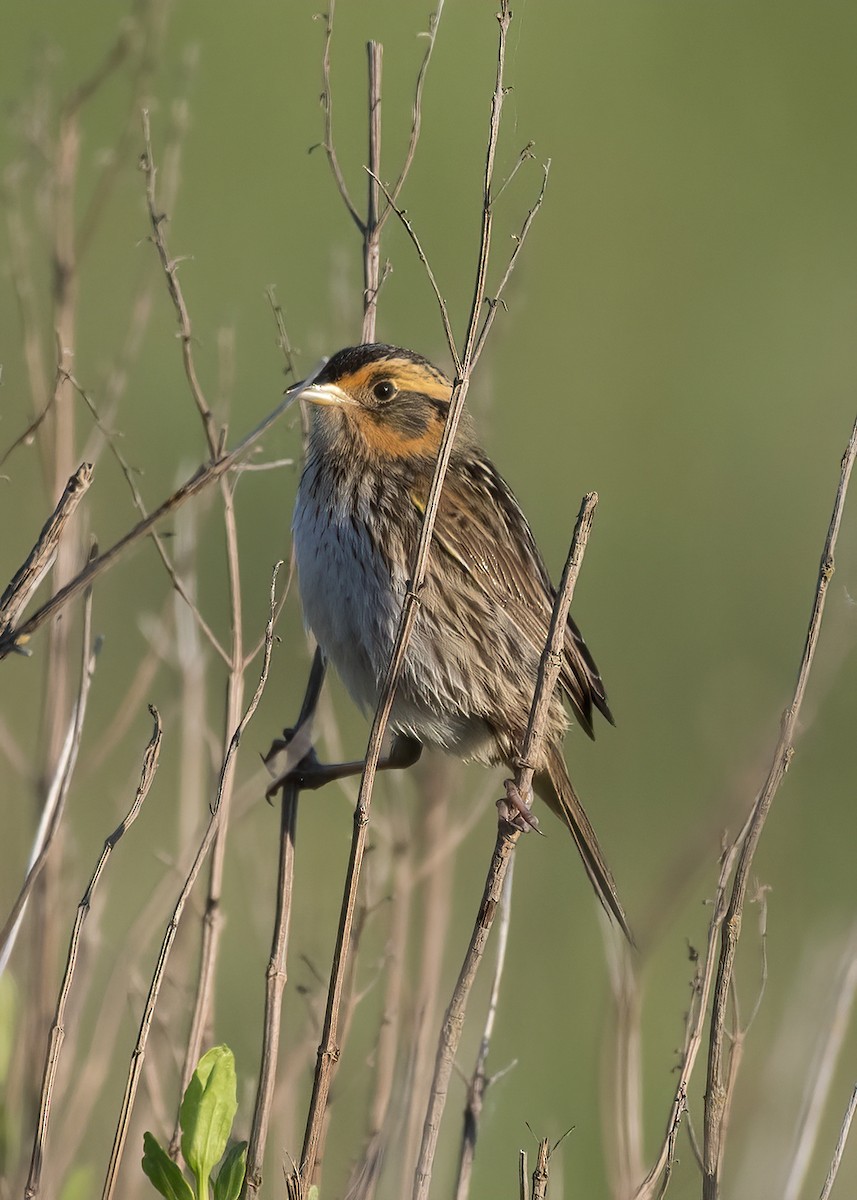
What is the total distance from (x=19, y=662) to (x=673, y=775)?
3.24 m

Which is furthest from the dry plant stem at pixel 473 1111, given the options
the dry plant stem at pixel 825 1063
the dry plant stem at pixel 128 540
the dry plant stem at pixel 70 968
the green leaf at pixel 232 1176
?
the dry plant stem at pixel 128 540

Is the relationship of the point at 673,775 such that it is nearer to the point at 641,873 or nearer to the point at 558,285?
the point at 641,873

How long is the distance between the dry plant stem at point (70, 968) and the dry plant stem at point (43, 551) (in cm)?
29

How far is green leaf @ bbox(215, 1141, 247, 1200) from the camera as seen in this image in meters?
2.93

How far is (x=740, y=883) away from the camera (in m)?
2.89

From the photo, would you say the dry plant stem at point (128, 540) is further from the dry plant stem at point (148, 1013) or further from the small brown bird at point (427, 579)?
the small brown bird at point (427, 579)

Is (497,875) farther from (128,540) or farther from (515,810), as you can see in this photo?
(128,540)

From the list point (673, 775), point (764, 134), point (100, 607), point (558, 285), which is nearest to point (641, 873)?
point (673, 775)

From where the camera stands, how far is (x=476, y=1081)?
11.2ft

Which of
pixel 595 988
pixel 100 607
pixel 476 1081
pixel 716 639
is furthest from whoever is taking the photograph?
pixel 716 639

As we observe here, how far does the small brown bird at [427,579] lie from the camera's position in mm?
4066

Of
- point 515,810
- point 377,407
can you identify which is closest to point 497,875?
point 515,810

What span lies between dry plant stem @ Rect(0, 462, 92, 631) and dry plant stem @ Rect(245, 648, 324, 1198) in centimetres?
90

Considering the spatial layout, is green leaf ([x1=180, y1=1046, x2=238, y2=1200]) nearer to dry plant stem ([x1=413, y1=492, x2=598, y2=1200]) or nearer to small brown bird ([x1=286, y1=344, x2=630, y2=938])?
dry plant stem ([x1=413, y1=492, x2=598, y2=1200])
